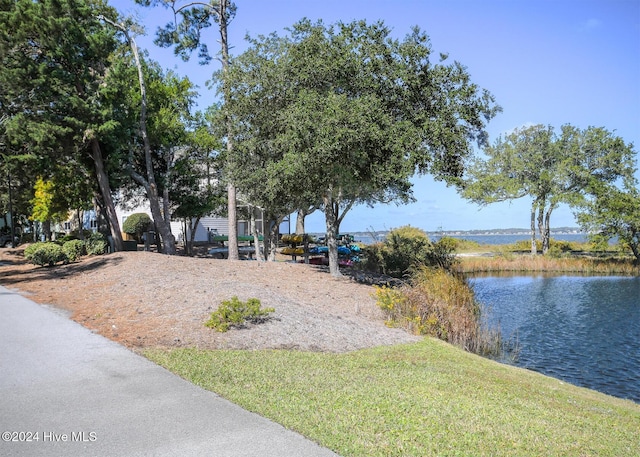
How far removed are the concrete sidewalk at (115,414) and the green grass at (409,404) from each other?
0.30 m

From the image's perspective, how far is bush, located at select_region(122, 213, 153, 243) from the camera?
137ft

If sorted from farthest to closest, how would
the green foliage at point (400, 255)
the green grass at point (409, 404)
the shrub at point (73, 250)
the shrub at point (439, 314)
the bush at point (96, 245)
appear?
the green foliage at point (400, 255) < the bush at point (96, 245) < the shrub at point (73, 250) < the shrub at point (439, 314) < the green grass at point (409, 404)

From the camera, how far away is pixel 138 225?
4169 cm

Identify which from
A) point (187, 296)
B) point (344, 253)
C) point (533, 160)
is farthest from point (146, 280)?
point (533, 160)

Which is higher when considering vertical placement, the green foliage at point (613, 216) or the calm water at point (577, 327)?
Result: the green foliage at point (613, 216)

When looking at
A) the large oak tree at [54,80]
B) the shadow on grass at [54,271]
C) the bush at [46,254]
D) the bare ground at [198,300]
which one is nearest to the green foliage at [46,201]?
the large oak tree at [54,80]

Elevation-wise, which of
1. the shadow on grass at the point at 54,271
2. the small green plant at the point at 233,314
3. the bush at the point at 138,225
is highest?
the bush at the point at 138,225

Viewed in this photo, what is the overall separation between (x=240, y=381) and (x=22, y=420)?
2.49 metres

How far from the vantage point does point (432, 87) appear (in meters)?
16.3

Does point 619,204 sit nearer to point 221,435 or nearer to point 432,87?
point 432,87

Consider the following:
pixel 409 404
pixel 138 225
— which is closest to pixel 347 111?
pixel 409 404

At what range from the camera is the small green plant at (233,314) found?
9617 millimetres

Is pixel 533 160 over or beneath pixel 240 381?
over

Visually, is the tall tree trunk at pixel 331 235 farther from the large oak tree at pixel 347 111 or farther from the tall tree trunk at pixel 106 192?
the tall tree trunk at pixel 106 192
